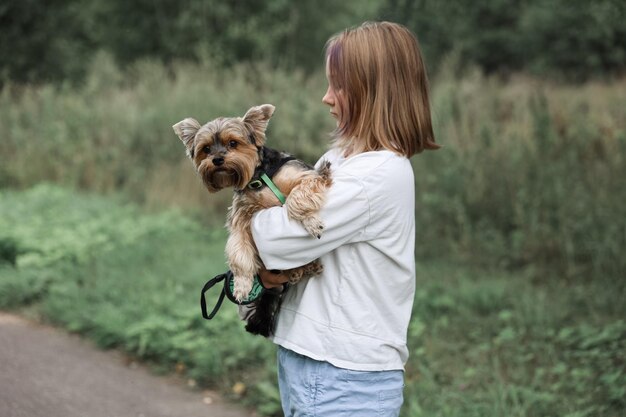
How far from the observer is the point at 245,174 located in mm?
3020

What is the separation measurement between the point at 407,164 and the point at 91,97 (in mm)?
12981

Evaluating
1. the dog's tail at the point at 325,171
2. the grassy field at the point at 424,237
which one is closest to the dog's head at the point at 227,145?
the dog's tail at the point at 325,171

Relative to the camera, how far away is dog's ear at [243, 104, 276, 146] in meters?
3.08

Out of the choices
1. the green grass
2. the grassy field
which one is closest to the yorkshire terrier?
the green grass

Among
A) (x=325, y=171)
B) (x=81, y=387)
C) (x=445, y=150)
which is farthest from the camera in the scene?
(x=445, y=150)

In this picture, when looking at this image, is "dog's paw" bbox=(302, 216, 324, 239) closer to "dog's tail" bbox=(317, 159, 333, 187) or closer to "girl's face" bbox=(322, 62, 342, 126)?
"dog's tail" bbox=(317, 159, 333, 187)

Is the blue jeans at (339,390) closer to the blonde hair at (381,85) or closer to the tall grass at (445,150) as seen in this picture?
the blonde hair at (381,85)

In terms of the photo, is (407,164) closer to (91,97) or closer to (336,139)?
(336,139)

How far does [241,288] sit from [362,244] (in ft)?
1.79

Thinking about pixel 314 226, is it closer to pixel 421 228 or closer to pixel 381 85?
pixel 381 85

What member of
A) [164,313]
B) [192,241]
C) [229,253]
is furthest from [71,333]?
[229,253]

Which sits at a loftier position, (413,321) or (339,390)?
(339,390)

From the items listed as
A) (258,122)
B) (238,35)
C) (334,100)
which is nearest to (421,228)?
(258,122)

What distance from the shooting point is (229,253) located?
9.46 feet
